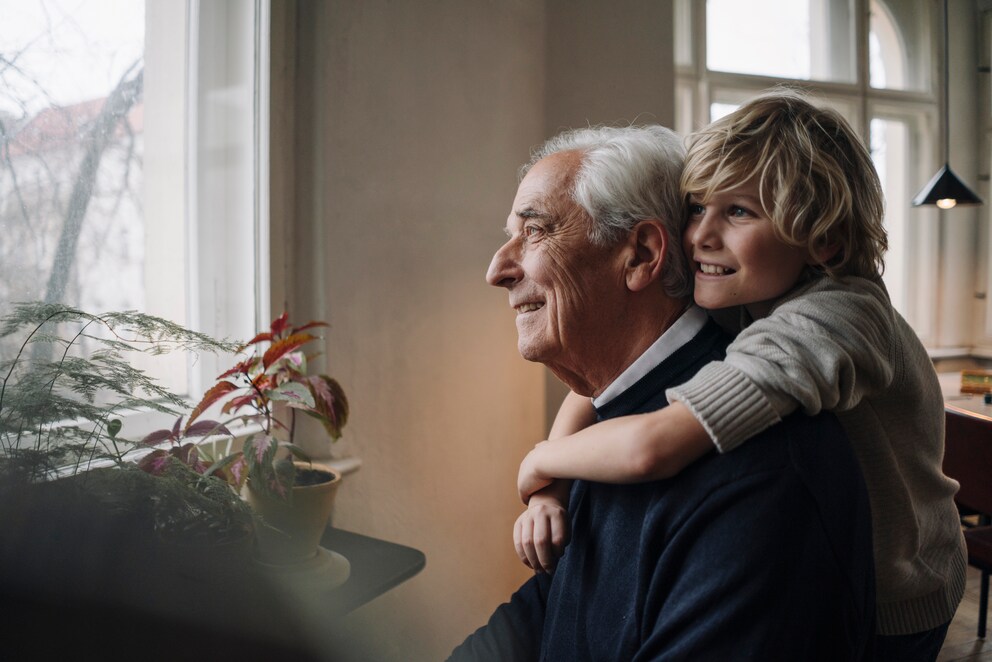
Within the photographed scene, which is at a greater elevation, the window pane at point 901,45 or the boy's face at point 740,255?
the window pane at point 901,45

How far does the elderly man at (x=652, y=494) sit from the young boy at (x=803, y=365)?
0.18ft

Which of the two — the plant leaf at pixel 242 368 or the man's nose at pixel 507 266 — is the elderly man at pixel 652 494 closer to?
the man's nose at pixel 507 266

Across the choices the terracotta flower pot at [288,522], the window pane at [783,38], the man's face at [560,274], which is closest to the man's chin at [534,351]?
the man's face at [560,274]

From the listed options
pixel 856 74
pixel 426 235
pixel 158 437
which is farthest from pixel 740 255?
pixel 856 74

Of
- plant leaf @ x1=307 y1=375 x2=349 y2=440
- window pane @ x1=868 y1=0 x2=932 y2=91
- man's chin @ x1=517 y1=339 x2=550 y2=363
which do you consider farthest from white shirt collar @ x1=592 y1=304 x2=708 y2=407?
window pane @ x1=868 y1=0 x2=932 y2=91

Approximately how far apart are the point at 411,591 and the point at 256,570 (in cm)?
108

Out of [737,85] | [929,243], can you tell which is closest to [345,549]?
[737,85]

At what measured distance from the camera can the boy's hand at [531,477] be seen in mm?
1234

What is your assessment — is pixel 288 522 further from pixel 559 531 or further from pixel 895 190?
pixel 895 190

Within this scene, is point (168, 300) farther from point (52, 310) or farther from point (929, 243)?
point (929, 243)

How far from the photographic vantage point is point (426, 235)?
2.40 meters

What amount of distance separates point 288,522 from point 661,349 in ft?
2.79

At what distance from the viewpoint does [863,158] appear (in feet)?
3.75

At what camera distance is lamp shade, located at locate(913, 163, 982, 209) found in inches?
164
